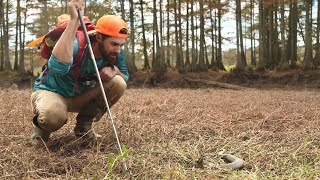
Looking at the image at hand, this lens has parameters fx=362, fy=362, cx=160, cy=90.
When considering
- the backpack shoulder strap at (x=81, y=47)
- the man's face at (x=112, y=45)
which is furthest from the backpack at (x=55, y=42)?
the man's face at (x=112, y=45)

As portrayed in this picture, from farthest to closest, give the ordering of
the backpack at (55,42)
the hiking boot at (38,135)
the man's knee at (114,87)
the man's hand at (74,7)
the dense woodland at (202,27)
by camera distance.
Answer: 1. the dense woodland at (202,27)
2. the man's knee at (114,87)
3. the hiking boot at (38,135)
4. the backpack at (55,42)
5. the man's hand at (74,7)

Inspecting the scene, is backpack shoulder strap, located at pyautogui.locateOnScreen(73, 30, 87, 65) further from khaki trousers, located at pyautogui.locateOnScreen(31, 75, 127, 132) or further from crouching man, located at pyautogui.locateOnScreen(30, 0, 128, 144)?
khaki trousers, located at pyautogui.locateOnScreen(31, 75, 127, 132)

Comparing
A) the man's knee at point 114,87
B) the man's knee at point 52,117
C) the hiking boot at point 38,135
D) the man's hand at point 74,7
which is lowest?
the hiking boot at point 38,135

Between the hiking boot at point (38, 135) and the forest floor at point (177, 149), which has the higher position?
the hiking boot at point (38, 135)

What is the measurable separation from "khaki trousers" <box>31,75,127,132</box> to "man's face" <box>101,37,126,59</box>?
1.14ft

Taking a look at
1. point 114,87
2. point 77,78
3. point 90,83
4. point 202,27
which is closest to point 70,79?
point 77,78

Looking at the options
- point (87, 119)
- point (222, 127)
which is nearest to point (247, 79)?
point (222, 127)

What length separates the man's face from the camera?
2.75 m

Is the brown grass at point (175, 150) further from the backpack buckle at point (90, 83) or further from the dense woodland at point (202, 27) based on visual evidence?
the dense woodland at point (202, 27)

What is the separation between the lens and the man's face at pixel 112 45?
2752 mm

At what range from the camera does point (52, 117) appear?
2682 millimetres

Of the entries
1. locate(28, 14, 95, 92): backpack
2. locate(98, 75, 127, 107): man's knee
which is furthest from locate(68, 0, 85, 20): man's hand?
locate(98, 75, 127, 107): man's knee

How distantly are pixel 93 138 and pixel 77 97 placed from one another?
0.37 meters

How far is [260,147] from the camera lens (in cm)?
300
